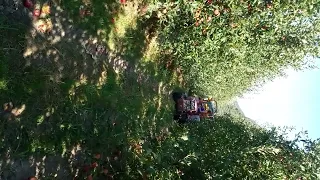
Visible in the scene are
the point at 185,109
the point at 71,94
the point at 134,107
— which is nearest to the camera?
the point at 71,94

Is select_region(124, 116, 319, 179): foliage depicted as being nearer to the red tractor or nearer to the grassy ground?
the grassy ground

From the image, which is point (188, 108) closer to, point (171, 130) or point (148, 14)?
point (171, 130)

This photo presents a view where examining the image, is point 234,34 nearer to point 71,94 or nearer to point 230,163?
point 230,163

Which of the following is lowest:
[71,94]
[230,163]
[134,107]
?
[230,163]

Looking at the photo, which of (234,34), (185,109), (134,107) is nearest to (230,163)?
(134,107)

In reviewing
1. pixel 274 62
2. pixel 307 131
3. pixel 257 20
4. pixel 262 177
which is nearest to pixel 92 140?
pixel 262 177

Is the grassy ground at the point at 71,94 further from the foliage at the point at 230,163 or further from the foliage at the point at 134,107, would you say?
the foliage at the point at 230,163
